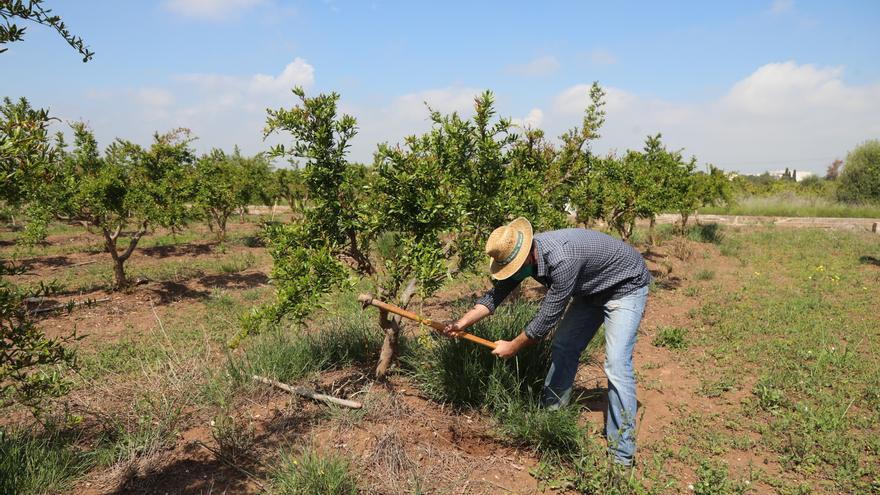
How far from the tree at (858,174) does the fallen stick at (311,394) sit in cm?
2954

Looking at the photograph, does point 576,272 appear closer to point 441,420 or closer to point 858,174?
point 441,420

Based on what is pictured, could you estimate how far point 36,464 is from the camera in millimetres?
3309

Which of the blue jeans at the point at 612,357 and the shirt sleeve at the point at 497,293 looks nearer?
the blue jeans at the point at 612,357

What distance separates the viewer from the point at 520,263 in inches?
140

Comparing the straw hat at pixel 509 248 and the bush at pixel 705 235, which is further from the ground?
the straw hat at pixel 509 248

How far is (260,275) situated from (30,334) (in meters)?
9.02

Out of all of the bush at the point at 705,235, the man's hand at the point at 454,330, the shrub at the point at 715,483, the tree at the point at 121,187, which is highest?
the tree at the point at 121,187

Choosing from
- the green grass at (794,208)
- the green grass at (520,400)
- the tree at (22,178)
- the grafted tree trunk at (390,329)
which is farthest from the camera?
the green grass at (794,208)

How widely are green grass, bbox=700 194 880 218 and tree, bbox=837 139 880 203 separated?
6.16 ft

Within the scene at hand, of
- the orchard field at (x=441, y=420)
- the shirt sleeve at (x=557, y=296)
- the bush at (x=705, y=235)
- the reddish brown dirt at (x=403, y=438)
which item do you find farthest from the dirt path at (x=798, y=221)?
the shirt sleeve at (x=557, y=296)

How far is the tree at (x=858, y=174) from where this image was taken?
25.7m

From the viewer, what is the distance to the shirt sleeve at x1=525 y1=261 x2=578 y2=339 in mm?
3541

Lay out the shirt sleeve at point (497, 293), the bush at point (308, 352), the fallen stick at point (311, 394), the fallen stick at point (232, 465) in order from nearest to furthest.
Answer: the fallen stick at point (232, 465) → the shirt sleeve at point (497, 293) → the fallen stick at point (311, 394) → the bush at point (308, 352)

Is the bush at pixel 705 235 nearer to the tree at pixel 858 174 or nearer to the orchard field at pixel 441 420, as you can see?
the orchard field at pixel 441 420
